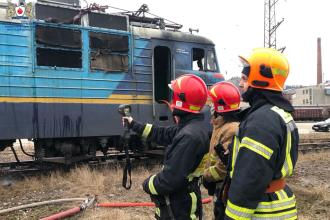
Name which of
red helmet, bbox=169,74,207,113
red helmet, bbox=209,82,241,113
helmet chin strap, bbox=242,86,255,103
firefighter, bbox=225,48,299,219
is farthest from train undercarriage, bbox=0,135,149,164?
firefighter, bbox=225,48,299,219

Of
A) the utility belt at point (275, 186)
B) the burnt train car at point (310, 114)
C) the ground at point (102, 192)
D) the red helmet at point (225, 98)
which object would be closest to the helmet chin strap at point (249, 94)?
the utility belt at point (275, 186)

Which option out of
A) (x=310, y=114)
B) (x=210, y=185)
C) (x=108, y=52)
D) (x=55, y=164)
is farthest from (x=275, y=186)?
(x=310, y=114)

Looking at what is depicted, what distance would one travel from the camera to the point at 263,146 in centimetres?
246

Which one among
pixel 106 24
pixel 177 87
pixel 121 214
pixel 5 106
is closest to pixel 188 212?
pixel 177 87

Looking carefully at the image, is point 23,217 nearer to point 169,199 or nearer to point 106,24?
point 169,199

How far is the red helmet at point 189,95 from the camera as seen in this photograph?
136 inches

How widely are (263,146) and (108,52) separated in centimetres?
778

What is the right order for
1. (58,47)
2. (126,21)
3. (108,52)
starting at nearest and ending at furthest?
(58,47) → (108,52) → (126,21)

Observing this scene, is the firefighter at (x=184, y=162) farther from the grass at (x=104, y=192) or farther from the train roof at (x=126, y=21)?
the train roof at (x=126, y=21)

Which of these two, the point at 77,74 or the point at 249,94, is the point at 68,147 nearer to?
the point at 77,74

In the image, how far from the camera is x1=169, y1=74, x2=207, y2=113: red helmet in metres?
3.46

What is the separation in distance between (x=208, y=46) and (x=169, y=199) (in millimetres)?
8937

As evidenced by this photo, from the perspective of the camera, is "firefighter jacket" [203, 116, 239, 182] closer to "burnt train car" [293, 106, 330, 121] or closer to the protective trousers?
the protective trousers

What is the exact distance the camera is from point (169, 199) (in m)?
3.28
